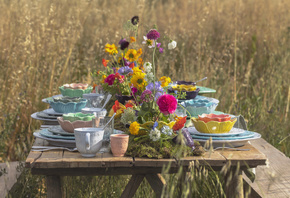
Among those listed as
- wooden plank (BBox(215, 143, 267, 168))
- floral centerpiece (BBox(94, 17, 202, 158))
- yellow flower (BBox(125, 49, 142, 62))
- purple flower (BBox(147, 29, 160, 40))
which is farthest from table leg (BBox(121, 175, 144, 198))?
yellow flower (BBox(125, 49, 142, 62))

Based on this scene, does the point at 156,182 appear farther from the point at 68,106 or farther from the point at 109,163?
the point at 68,106

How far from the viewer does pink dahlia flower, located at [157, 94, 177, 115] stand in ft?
7.09

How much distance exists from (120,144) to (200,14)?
17.3ft

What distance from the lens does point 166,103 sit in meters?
2.17

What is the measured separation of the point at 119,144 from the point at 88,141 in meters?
0.14

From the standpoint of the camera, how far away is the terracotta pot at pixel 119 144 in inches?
82.0

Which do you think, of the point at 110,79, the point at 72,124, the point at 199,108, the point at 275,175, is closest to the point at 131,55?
the point at 110,79

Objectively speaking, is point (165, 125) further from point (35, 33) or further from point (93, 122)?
point (35, 33)

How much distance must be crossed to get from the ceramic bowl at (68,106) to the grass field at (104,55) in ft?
2.22

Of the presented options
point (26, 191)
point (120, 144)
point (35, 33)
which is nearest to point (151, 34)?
point (120, 144)

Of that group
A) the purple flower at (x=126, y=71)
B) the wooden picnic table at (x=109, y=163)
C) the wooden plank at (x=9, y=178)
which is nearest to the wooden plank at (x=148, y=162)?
the wooden picnic table at (x=109, y=163)

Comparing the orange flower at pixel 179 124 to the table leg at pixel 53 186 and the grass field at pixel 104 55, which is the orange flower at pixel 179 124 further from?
the grass field at pixel 104 55

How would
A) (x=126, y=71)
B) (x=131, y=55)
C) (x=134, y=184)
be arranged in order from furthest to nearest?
(x=131, y=55)
(x=126, y=71)
(x=134, y=184)

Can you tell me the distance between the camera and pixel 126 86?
9.77 feet
